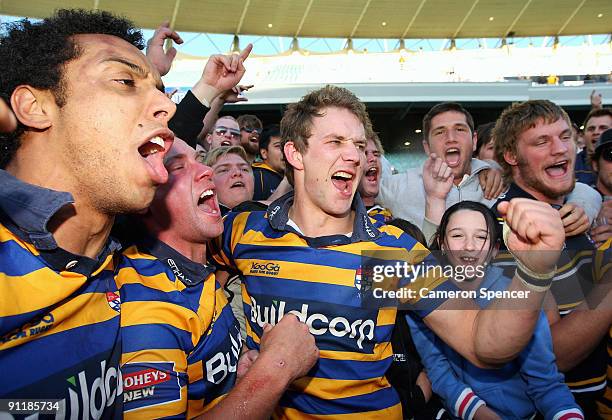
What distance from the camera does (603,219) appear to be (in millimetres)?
3309

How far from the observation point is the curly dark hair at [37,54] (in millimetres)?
1642

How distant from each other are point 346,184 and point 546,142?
62.7 inches

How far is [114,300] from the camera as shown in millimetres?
1770

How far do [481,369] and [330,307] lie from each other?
891 millimetres

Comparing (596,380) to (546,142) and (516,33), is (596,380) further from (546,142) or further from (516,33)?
(516,33)

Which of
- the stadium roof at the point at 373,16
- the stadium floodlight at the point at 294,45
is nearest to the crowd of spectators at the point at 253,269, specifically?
the stadium roof at the point at 373,16

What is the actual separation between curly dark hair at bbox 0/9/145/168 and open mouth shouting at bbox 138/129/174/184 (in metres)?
0.33

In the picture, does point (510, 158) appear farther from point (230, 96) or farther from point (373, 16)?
point (373, 16)

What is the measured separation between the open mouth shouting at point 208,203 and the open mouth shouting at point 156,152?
1.73 ft

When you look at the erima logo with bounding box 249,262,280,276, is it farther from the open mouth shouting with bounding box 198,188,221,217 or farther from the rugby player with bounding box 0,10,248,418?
the rugby player with bounding box 0,10,248,418

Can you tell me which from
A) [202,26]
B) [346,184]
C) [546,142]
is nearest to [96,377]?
[346,184]

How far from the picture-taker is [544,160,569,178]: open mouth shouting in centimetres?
313

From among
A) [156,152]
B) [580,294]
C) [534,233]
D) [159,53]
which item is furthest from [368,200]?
[534,233]

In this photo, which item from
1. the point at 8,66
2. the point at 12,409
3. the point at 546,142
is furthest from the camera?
the point at 546,142
